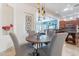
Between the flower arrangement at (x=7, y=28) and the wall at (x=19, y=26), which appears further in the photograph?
the wall at (x=19, y=26)

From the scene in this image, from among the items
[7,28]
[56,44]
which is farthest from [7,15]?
[56,44]

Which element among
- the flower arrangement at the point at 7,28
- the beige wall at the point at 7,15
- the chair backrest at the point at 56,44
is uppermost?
the beige wall at the point at 7,15

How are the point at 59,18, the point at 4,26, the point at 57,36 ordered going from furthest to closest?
the point at 59,18 → the point at 4,26 → the point at 57,36

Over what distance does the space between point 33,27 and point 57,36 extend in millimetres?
1048

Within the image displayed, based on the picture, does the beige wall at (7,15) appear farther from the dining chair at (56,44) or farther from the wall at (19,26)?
the dining chair at (56,44)

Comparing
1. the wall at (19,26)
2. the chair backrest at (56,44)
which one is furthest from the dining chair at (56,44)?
the wall at (19,26)

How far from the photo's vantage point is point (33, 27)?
2699mm

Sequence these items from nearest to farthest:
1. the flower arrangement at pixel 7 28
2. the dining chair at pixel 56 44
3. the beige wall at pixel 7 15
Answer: the dining chair at pixel 56 44, the flower arrangement at pixel 7 28, the beige wall at pixel 7 15

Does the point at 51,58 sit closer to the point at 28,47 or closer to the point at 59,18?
the point at 28,47

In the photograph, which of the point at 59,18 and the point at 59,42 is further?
the point at 59,18

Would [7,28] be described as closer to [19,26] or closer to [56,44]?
[19,26]

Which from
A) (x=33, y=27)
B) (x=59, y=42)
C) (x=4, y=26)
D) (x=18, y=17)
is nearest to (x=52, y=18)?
(x=33, y=27)

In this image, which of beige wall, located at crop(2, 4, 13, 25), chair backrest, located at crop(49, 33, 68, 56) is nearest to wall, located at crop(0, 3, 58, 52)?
beige wall, located at crop(2, 4, 13, 25)

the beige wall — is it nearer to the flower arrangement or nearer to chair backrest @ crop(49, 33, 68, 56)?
the flower arrangement
